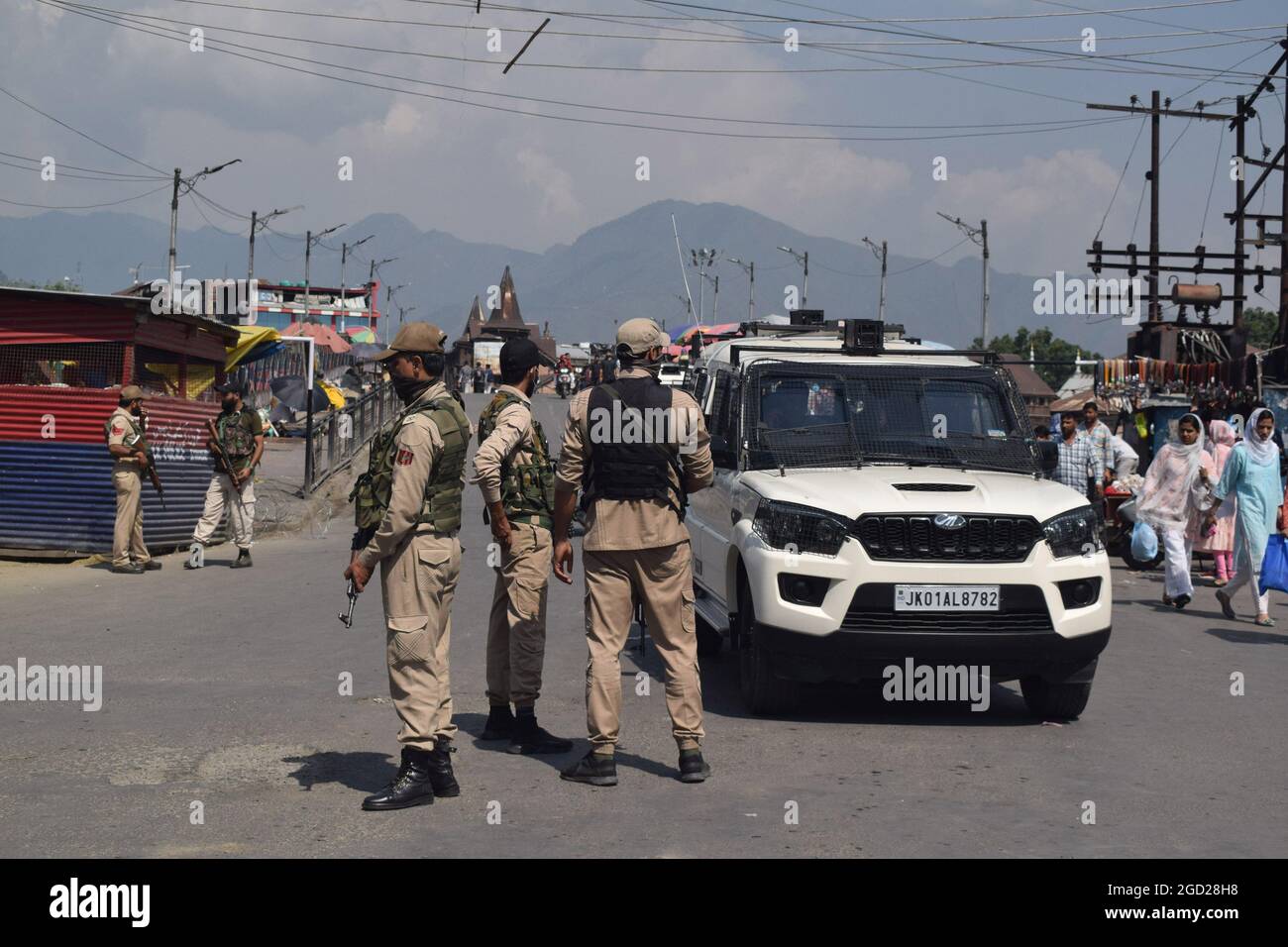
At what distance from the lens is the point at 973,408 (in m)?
9.37

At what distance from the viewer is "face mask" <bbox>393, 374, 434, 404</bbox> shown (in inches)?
252

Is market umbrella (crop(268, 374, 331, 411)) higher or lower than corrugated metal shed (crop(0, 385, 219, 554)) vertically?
higher

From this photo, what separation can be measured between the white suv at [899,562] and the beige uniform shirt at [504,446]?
4.89ft

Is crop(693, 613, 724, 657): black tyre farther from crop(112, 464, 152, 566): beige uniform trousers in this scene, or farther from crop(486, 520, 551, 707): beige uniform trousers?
crop(112, 464, 152, 566): beige uniform trousers

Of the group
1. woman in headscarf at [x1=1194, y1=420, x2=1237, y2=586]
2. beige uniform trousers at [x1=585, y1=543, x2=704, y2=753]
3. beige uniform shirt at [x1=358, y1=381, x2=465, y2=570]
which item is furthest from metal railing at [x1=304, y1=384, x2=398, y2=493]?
beige uniform shirt at [x1=358, y1=381, x2=465, y2=570]

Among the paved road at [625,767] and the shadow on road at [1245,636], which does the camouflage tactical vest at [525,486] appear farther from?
the shadow on road at [1245,636]

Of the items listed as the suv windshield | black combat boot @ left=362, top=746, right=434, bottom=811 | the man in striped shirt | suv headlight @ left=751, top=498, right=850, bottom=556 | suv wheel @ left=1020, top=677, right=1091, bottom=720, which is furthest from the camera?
the man in striped shirt

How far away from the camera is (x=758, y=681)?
318 inches

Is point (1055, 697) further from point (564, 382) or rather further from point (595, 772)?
point (564, 382)

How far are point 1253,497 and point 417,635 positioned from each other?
959 centimetres

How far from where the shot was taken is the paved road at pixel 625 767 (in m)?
5.65

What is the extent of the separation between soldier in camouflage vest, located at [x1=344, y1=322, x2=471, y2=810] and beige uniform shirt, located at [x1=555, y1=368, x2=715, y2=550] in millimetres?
582
